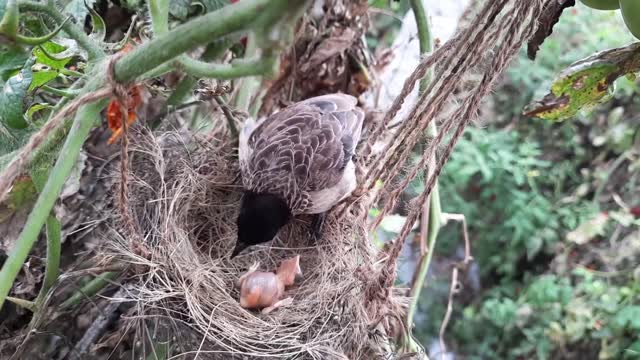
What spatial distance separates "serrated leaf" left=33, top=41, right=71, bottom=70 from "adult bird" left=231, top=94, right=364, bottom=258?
1.53 ft

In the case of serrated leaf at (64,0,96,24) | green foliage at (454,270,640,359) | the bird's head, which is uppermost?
Answer: serrated leaf at (64,0,96,24)

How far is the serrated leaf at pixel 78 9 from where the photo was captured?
86 centimetres

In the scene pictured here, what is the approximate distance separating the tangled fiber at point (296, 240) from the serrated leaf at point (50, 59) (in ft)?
0.54

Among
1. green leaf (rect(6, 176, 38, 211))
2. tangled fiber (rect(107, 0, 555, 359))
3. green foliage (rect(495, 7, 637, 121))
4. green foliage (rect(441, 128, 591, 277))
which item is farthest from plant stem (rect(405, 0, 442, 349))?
green foliage (rect(495, 7, 637, 121))

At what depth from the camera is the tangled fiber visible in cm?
74

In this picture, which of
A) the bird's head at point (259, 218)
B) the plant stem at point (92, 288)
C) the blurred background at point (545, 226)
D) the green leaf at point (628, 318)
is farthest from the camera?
the blurred background at point (545, 226)

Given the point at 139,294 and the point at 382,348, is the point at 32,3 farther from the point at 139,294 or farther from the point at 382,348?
the point at 382,348

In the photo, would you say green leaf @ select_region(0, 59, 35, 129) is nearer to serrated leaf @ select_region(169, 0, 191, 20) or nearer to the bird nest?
the bird nest

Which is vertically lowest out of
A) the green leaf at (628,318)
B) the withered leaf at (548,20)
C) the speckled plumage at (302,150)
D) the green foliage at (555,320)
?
the green foliage at (555,320)

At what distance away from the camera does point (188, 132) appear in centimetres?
120

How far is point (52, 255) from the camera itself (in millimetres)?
862

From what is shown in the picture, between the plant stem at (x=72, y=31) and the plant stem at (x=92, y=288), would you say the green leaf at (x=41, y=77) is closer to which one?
the plant stem at (x=72, y=31)

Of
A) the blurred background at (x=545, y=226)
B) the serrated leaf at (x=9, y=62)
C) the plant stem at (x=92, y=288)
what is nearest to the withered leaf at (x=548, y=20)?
the serrated leaf at (x=9, y=62)

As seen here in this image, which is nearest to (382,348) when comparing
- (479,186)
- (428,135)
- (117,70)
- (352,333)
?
(352,333)
